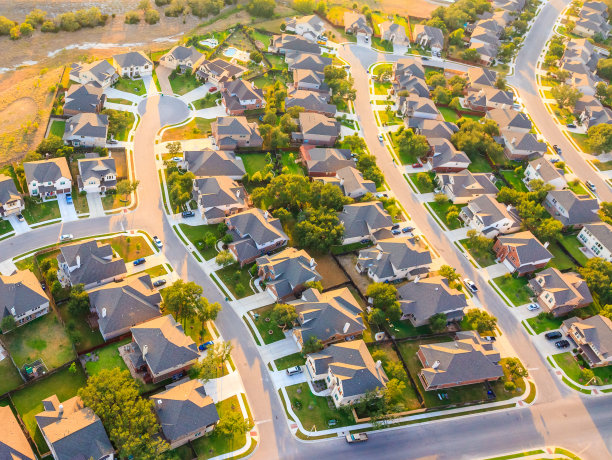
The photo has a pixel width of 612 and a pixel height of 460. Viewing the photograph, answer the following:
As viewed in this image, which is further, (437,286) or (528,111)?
(528,111)

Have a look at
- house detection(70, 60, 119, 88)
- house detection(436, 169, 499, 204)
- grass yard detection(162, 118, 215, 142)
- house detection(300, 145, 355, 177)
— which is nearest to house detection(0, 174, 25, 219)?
grass yard detection(162, 118, 215, 142)

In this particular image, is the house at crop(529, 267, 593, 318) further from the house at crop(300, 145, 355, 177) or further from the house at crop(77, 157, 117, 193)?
the house at crop(77, 157, 117, 193)

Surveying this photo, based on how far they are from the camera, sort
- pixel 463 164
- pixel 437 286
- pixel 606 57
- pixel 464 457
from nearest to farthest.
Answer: pixel 464 457, pixel 437 286, pixel 463 164, pixel 606 57

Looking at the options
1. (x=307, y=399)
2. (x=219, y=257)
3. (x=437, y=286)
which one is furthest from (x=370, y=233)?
(x=307, y=399)

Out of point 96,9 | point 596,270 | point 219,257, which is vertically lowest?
point 596,270

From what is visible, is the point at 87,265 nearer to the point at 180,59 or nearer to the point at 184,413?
the point at 184,413

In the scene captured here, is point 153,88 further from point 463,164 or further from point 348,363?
point 348,363

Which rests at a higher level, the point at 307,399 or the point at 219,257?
the point at 219,257

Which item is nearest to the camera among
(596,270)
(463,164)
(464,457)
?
(464,457)
